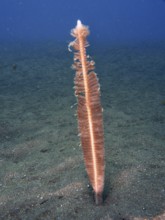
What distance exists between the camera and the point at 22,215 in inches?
124

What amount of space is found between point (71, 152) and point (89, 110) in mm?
2180

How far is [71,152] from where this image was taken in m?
4.85

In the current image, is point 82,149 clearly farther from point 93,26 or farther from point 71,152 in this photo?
point 93,26

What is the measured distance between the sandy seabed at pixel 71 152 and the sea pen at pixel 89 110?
18 cm

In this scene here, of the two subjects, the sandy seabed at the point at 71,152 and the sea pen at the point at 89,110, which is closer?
the sea pen at the point at 89,110

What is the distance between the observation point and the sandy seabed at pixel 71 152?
10.4ft

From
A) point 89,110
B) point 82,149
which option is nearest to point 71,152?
point 82,149

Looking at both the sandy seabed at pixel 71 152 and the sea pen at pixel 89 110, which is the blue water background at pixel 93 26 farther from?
the sea pen at pixel 89 110

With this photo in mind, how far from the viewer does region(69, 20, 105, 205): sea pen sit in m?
2.61

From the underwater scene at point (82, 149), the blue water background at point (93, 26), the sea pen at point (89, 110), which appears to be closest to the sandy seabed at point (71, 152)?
the underwater scene at point (82, 149)

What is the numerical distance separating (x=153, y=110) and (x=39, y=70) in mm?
7561

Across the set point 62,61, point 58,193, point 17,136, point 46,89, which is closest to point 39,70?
point 62,61

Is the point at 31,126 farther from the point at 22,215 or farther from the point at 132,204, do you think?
the point at 132,204

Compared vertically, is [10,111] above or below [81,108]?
below
